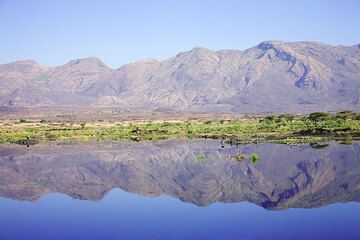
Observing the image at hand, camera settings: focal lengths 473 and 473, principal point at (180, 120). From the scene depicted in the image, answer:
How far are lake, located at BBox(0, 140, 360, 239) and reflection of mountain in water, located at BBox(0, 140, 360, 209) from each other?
0.09 metres

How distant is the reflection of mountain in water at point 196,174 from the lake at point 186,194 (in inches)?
3.5

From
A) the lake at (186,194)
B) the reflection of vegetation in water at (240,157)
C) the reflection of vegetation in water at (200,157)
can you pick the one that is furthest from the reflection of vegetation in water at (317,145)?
the reflection of vegetation in water at (200,157)

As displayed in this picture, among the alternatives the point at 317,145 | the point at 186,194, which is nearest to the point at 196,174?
the point at 186,194

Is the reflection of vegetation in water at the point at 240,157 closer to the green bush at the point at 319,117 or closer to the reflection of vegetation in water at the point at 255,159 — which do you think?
the reflection of vegetation in water at the point at 255,159

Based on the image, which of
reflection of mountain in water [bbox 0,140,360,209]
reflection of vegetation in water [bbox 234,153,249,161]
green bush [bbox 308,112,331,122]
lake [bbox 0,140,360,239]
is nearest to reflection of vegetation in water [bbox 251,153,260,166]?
lake [bbox 0,140,360,239]

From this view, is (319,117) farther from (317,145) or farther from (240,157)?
(240,157)

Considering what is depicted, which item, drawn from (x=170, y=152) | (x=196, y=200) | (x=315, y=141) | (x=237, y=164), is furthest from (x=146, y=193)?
(x=315, y=141)

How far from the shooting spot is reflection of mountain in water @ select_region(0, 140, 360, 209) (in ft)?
111

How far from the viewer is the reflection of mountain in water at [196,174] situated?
111ft

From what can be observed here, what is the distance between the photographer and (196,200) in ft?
108

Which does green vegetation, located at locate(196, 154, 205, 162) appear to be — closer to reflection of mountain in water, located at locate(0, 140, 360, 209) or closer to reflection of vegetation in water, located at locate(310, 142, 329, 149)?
reflection of mountain in water, located at locate(0, 140, 360, 209)

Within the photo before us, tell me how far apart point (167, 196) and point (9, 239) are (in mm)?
13094

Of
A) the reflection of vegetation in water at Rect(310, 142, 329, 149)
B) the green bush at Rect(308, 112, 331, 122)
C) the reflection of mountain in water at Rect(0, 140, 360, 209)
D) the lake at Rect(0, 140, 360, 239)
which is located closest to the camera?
the lake at Rect(0, 140, 360, 239)

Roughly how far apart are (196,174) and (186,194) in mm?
Answer: 8240
